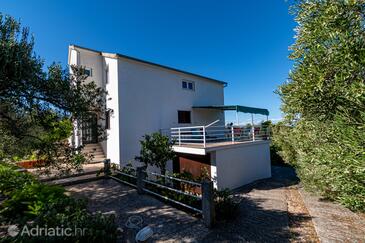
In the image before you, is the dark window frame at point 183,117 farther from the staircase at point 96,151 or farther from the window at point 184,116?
the staircase at point 96,151

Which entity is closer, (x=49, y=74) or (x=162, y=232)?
(x=162, y=232)

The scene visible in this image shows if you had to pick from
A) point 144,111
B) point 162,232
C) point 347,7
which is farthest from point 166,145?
point 347,7

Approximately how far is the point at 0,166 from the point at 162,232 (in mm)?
9230

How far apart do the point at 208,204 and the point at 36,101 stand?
6295mm

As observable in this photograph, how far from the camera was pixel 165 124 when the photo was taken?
546 inches

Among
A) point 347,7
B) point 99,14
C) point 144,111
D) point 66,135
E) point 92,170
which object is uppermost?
point 99,14

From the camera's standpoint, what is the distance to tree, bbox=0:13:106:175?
5059 millimetres

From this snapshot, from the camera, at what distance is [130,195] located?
741 centimetres

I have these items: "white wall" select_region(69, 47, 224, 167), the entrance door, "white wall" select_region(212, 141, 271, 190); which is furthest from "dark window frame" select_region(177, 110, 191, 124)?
the entrance door

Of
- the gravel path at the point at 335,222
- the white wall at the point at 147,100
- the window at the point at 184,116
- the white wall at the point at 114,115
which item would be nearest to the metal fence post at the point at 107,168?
the white wall at the point at 114,115

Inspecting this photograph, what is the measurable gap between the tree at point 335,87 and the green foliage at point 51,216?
5134 mm

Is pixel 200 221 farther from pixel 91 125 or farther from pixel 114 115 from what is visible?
pixel 114 115

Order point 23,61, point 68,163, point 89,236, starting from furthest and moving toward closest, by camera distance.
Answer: point 68,163 < point 23,61 < point 89,236

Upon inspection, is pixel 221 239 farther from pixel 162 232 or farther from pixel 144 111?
pixel 144 111
